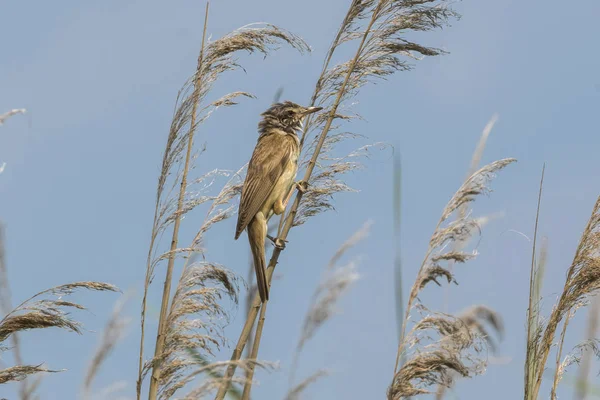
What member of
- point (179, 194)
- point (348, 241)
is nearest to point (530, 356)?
point (348, 241)

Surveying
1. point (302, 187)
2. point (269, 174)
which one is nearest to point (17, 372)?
point (302, 187)

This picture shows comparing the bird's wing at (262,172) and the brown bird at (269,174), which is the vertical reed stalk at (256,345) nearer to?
the brown bird at (269,174)

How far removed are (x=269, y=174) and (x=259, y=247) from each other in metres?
0.77

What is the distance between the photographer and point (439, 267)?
382cm

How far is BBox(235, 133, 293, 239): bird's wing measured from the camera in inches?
204

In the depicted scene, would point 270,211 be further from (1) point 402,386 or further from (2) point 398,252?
(1) point 402,386

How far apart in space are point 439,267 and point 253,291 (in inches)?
44.1

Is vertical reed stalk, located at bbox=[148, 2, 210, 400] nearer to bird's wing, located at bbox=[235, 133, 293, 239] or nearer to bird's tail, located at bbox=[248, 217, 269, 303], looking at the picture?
bird's tail, located at bbox=[248, 217, 269, 303]

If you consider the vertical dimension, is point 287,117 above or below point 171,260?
above

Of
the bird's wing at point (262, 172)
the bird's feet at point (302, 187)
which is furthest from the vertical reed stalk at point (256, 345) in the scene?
the bird's wing at point (262, 172)

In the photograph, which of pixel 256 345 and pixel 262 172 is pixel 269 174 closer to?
pixel 262 172

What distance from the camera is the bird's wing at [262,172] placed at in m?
5.19

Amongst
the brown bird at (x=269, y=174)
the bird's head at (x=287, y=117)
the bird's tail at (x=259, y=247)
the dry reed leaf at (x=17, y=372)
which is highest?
the bird's head at (x=287, y=117)

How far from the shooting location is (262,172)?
5570 millimetres
